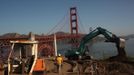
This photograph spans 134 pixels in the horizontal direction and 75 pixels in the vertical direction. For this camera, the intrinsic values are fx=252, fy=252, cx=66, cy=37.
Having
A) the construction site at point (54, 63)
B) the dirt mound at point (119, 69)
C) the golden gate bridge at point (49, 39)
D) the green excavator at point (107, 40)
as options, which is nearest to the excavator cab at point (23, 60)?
the construction site at point (54, 63)

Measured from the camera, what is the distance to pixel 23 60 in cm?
1300

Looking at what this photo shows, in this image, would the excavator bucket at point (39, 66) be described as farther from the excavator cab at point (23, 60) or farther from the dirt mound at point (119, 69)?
the dirt mound at point (119, 69)

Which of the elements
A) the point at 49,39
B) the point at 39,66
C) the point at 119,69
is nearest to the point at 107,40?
the point at 119,69

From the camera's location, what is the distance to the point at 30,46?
13.3 m

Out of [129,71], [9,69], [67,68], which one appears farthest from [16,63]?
[129,71]

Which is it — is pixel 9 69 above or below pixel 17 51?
below

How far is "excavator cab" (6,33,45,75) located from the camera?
42.0 feet

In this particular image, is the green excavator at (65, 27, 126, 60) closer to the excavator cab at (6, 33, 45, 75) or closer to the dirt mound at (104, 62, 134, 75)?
the dirt mound at (104, 62, 134, 75)

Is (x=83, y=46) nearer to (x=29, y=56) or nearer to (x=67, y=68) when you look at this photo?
(x=67, y=68)

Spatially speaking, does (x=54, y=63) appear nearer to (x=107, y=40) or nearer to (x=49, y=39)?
(x=107, y=40)

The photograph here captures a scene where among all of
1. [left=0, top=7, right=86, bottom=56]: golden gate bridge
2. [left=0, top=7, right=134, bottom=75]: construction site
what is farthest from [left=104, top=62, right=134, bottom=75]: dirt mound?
Answer: [left=0, top=7, right=86, bottom=56]: golden gate bridge

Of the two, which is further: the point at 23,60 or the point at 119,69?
the point at 119,69

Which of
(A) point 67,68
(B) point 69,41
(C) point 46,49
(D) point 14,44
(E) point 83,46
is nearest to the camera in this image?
(D) point 14,44

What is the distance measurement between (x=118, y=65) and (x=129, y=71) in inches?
71.8
